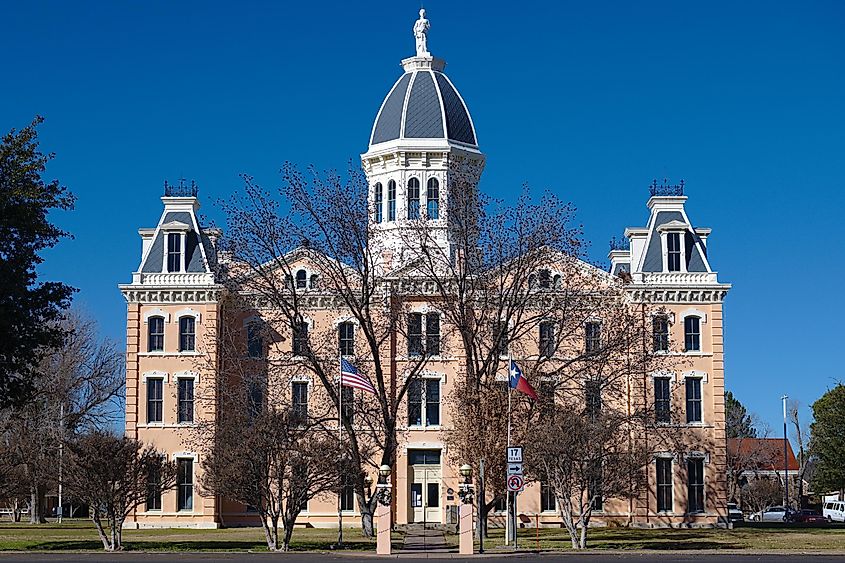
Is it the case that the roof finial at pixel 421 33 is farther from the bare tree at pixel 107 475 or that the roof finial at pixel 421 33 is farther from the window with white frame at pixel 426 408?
the bare tree at pixel 107 475

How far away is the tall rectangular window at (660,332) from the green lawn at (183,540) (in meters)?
14.6

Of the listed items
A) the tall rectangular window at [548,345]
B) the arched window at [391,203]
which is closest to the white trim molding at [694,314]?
the tall rectangular window at [548,345]

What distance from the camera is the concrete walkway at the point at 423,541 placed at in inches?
1580

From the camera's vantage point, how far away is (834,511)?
80.4 meters

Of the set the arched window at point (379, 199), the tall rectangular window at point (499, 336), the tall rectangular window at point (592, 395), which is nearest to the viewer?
the tall rectangular window at point (499, 336)

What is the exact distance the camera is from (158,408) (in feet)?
189

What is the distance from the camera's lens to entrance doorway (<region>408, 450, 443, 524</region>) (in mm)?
57750

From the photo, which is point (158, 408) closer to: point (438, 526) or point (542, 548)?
point (438, 526)

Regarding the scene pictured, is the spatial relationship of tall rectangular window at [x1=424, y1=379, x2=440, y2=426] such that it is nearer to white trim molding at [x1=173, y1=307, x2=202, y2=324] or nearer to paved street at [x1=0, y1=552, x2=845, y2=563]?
white trim molding at [x1=173, y1=307, x2=202, y2=324]

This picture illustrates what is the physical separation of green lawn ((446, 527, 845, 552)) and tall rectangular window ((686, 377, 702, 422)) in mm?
6145

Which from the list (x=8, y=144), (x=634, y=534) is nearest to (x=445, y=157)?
(x=634, y=534)

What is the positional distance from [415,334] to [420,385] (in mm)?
6186

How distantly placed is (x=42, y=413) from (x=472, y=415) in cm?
3323

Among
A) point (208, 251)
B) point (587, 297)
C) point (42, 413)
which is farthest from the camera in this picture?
point (42, 413)
